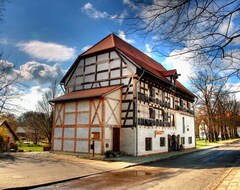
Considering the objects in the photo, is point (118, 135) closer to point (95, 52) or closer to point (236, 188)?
point (95, 52)

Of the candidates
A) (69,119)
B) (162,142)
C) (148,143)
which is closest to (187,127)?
(162,142)

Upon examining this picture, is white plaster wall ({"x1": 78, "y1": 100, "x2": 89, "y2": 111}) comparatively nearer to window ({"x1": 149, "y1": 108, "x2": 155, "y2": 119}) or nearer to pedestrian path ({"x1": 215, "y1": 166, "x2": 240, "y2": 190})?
window ({"x1": 149, "y1": 108, "x2": 155, "y2": 119})

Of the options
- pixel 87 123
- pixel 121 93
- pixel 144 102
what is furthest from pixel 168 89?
pixel 87 123

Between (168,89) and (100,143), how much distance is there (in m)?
12.3

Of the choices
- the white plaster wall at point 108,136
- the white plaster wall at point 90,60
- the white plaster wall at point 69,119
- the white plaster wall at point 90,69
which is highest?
the white plaster wall at point 90,60

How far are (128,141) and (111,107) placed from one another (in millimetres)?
3376

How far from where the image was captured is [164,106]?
88.2 ft

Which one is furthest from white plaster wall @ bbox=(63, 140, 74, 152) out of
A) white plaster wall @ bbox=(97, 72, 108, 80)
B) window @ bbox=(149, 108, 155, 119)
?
window @ bbox=(149, 108, 155, 119)

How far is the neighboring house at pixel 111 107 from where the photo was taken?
66.0ft

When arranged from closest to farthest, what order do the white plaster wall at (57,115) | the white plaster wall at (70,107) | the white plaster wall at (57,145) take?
1. the white plaster wall at (70,107)
2. the white plaster wall at (57,145)
3. the white plaster wall at (57,115)

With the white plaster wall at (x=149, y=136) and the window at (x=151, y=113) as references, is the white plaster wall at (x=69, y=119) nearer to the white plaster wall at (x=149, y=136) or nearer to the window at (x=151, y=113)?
the white plaster wall at (x=149, y=136)

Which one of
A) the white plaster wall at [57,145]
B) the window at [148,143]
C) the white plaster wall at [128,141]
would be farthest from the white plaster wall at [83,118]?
the window at [148,143]

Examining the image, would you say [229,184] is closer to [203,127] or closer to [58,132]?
[58,132]

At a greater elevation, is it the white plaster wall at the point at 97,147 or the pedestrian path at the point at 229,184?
the white plaster wall at the point at 97,147
